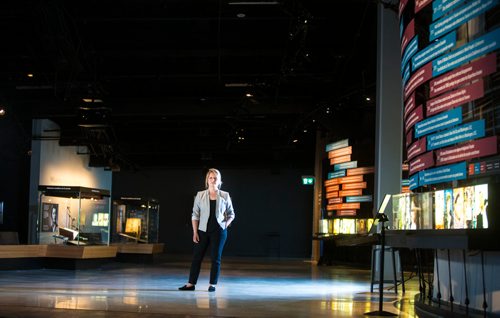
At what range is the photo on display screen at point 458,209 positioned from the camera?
5.55 meters

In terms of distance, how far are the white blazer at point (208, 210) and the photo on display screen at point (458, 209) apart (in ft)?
10.7

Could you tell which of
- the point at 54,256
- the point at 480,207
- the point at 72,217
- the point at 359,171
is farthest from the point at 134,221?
the point at 480,207

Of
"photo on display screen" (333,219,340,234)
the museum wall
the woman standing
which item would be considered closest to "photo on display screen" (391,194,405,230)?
the woman standing

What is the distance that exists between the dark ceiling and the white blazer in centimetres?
403

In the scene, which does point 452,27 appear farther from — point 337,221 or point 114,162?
point 114,162

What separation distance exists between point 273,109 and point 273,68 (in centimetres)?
325

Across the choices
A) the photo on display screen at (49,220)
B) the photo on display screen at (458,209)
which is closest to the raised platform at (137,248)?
the photo on display screen at (49,220)

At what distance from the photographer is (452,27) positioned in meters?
6.04

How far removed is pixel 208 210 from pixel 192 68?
8.75m

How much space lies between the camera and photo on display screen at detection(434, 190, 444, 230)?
232 inches

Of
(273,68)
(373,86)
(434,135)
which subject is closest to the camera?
(434,135)

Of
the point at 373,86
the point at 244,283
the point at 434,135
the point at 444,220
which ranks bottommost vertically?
the point at 244,283

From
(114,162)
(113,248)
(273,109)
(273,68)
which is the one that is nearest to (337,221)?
(273,109)

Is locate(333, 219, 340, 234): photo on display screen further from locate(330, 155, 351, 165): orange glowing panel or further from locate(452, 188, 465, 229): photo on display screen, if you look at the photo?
locate(452, 188, 465, 229): photo on display screen
